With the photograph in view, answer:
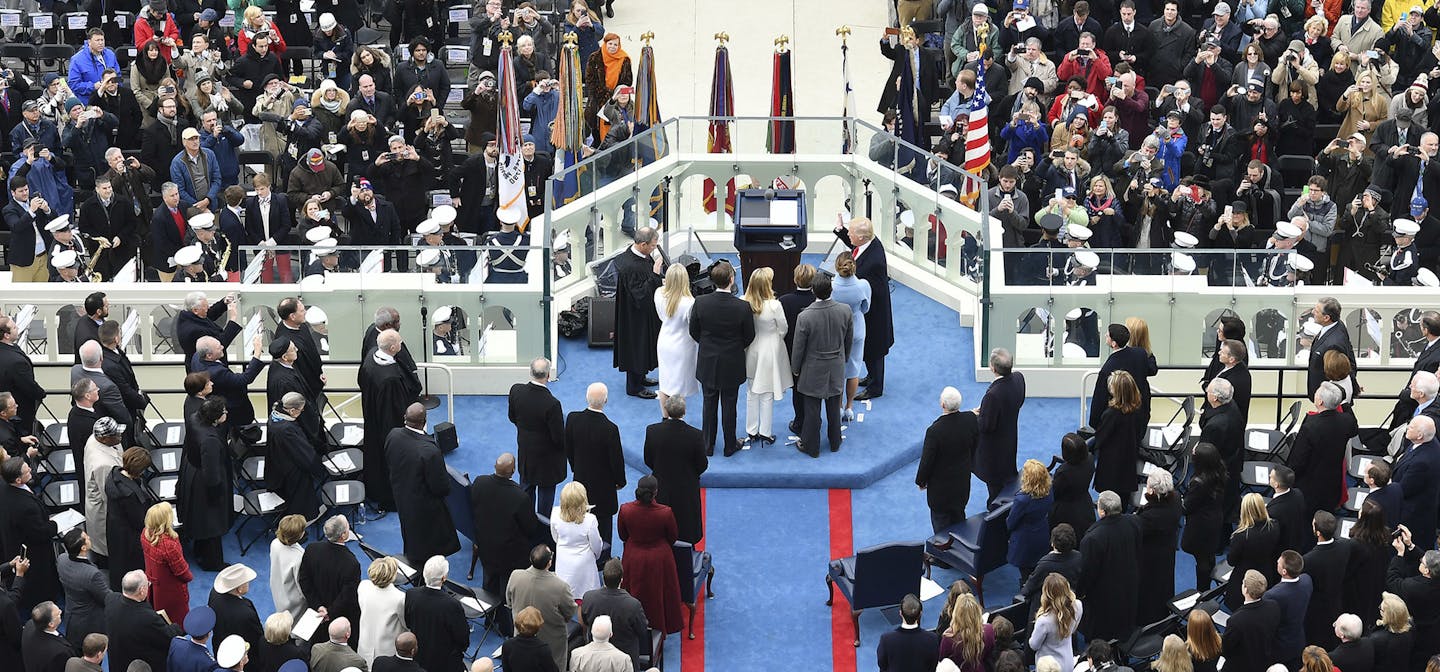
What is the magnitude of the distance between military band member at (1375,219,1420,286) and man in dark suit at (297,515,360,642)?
10.3m

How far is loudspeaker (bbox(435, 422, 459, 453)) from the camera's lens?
57.5ft

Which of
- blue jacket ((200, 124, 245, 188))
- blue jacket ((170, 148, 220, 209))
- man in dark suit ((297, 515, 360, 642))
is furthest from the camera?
blue jacket ((200, 124, 245, 188))

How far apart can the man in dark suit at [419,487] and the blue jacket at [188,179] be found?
642 centimetres

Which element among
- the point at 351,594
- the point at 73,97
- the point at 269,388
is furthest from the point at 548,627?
the point at 73,97

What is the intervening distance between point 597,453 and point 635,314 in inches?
104

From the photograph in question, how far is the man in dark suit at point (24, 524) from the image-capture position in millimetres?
14398

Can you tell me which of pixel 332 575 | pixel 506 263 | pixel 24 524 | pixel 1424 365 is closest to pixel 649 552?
pixel 332 575

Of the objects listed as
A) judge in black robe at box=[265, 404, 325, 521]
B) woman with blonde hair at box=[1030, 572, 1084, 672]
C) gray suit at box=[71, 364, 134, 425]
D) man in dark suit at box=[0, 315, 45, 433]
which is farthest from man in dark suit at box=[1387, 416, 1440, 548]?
man in dark suit at box=[0, 315, 45, 433]

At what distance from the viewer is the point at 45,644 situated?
13.1 metres

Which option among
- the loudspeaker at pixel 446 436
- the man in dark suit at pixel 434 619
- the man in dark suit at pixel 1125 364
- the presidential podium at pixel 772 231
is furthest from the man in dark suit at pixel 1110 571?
the loudspeaker at pixel 446 436

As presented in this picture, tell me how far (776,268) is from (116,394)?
5.98 metres

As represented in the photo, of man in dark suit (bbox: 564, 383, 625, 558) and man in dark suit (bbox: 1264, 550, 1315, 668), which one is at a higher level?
man in dark suit (bbox: 564, 383, 625, 558)

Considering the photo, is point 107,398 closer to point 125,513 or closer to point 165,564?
point 125,513

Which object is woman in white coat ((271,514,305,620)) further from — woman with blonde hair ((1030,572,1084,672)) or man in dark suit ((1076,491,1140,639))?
man in dark suit ((1076,491,1140,639))
